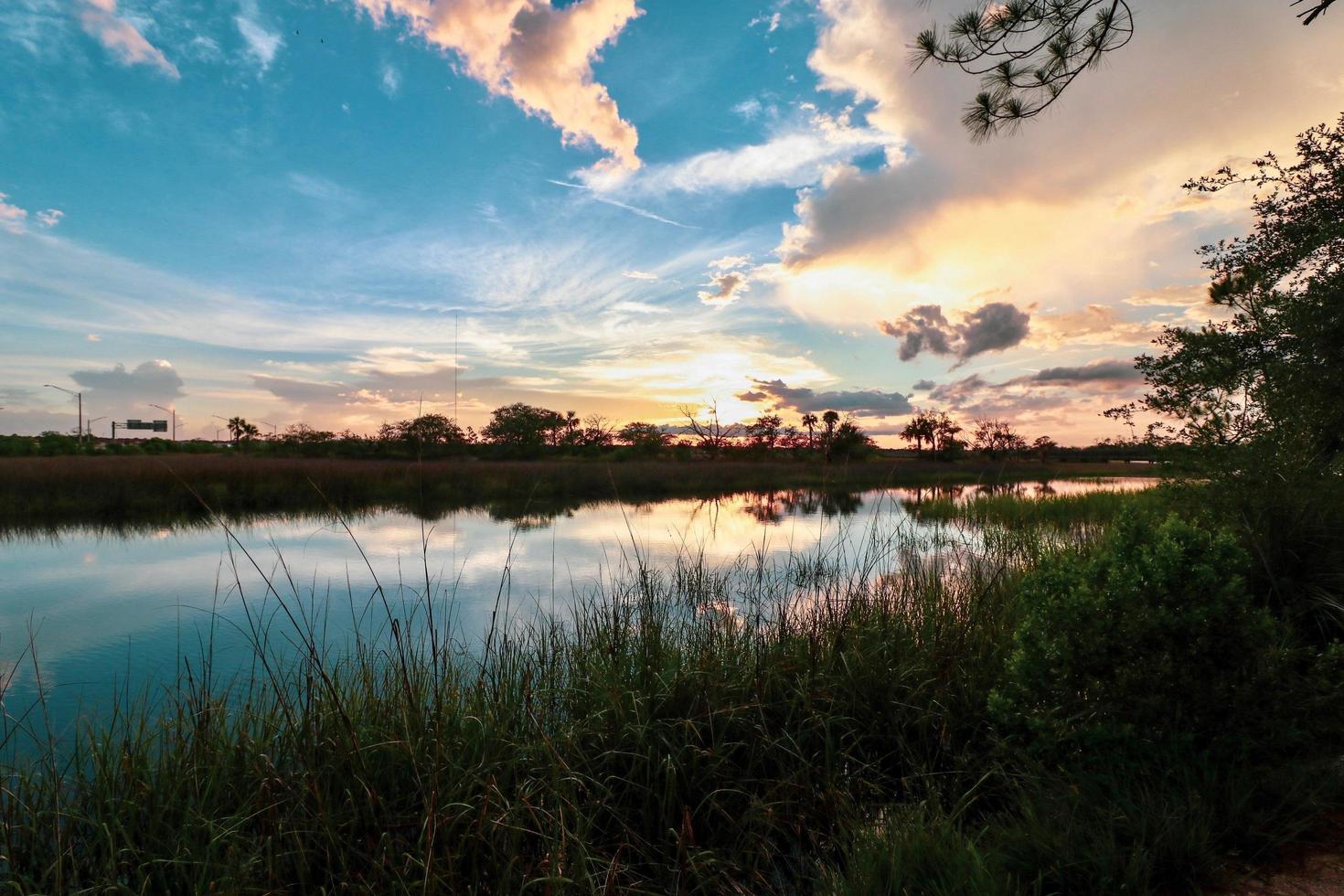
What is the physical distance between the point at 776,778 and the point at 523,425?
60.5m

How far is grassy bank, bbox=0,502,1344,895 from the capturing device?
2.07 metres

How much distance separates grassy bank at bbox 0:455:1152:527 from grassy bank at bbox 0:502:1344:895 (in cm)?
651

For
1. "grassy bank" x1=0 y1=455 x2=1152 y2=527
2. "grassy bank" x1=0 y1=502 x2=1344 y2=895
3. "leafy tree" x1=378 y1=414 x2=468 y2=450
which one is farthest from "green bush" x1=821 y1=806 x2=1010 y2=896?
"leafy tree" x1=378 y1=414 x2=468 y2=450

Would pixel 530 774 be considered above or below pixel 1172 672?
below

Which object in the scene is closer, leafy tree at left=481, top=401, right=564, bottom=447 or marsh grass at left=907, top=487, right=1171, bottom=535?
marsh grass at left=907, top=487, right=1171, bottom=535

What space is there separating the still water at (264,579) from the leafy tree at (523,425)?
146 feet

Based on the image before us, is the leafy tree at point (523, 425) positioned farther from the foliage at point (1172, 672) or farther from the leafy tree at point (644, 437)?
the foliage at point (1172, 672)

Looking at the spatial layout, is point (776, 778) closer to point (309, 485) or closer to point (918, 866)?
point (918, 866)

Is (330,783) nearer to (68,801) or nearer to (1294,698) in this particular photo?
(68,801)

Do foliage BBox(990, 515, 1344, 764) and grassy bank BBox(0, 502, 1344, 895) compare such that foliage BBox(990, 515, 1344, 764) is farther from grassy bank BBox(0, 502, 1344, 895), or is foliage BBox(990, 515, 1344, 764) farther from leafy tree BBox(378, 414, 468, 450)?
leafy tree BBox(378, 414, 468, 450)

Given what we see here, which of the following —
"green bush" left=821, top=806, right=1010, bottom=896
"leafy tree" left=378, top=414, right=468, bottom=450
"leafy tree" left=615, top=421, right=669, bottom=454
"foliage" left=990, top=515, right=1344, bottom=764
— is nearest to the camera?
"green bush" left=821, top=806, right=1010, bottom=896

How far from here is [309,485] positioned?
57.7 ft

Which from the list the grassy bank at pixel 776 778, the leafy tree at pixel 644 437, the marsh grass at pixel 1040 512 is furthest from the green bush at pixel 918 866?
the leafy tree at pixel 644 437

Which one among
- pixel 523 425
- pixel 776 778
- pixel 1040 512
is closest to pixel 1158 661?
pixel 776 778
